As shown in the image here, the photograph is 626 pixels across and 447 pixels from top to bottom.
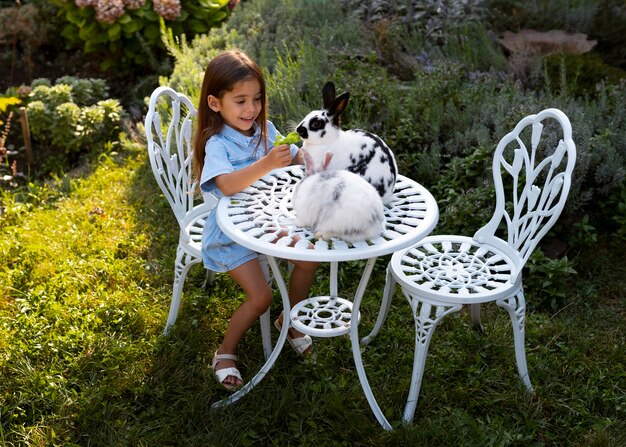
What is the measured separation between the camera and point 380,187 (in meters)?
2.71

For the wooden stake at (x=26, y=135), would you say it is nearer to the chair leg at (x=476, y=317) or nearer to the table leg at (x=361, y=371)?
the table leg at (x=361, y=371)

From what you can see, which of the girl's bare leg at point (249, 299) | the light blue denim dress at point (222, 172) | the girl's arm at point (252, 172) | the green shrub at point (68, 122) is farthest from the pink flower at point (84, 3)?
the girl's bare leg at point (249, 299)

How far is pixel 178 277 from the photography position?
330 centimetres

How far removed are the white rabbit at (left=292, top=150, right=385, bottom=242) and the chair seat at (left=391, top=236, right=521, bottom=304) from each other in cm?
46

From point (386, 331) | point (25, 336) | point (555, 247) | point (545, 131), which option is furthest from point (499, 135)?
point (25, 336)

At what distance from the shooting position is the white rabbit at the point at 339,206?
239 cm

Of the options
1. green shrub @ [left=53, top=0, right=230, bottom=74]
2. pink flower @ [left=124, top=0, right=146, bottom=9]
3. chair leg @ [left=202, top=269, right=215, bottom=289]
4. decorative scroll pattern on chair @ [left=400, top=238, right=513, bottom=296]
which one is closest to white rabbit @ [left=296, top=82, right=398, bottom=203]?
decorative scroll pattern on chair @ [left=400, top=238, right=513, bottom=296]

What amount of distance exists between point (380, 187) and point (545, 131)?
6.40 ft

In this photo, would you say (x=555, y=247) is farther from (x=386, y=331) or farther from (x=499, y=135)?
(x=386, y=331)

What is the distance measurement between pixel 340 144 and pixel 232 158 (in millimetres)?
604

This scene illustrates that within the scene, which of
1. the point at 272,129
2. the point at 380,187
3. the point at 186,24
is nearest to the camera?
the point at 380,187

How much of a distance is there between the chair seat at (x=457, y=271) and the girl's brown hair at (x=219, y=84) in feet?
2.95

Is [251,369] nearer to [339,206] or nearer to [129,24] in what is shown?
[339,206]

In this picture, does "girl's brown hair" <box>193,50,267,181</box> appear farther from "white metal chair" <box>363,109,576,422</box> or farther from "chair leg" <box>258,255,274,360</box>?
"white metal chair" <box>363,109,576,422</box>
